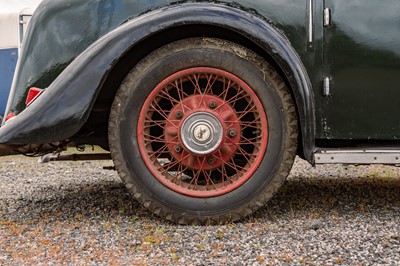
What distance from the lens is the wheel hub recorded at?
3.71 metres

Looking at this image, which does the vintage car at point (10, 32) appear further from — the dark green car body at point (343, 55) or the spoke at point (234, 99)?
the spoke at point (234, 99)

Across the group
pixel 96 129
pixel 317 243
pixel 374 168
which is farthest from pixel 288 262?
pixel 374 168

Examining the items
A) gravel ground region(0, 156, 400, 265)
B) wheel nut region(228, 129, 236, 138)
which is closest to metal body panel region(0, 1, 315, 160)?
wheel nut region(228, 129, 236, 138)

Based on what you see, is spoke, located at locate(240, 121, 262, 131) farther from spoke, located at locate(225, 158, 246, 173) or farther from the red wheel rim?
spoke, located at locate(225, 158, 246, 173)

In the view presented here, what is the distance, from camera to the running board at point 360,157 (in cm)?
370

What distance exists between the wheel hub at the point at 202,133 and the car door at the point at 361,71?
26.4 inches

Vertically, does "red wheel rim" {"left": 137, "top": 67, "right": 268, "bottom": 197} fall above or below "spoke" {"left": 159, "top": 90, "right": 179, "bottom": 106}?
below

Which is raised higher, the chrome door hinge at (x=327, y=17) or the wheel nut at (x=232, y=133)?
the chrome door hinge at (x=327, y=17)

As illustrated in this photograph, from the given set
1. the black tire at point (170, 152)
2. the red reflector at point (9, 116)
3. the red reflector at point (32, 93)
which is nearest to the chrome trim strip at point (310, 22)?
the black tire at point (170, 152)

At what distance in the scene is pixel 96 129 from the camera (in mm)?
4273

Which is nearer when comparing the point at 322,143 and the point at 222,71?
the point at 222,71

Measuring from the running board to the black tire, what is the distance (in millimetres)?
181

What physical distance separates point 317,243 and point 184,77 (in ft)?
4.24

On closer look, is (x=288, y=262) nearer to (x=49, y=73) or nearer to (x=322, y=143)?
(x=322, y=143)
